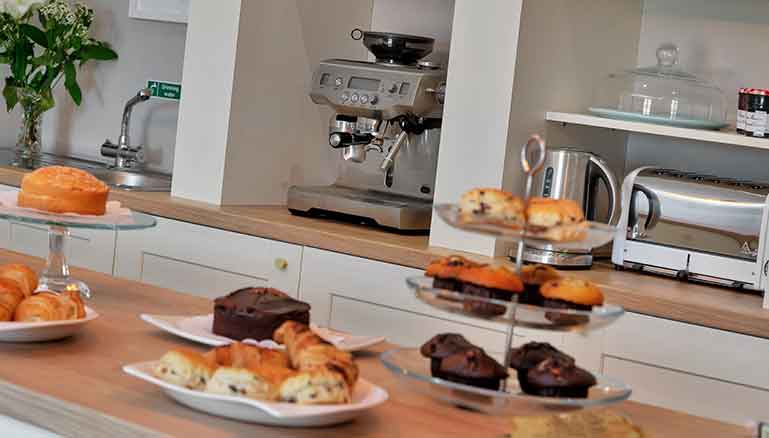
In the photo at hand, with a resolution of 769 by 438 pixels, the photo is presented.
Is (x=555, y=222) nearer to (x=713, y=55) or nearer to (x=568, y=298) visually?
(x=568, y=298)

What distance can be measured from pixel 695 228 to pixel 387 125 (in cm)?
98

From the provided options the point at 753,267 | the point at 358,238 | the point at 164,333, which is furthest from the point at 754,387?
the point at 164,333

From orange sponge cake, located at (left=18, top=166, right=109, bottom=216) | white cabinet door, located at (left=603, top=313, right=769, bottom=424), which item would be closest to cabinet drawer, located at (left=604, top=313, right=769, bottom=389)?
white cabinet door, located at (left=603, top=313, right=769, bottom=424)

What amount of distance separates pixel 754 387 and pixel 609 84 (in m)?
1.02

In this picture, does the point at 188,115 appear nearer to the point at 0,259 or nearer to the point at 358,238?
the point at 358,238

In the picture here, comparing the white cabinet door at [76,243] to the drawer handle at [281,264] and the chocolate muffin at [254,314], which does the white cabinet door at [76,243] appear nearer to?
the drawer handle at [281,264]

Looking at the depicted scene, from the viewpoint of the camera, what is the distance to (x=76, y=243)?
357cm

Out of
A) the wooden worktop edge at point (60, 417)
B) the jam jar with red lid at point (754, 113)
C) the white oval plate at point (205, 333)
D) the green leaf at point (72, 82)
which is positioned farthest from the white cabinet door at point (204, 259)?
the wooden worktop edge at point (60, 417)

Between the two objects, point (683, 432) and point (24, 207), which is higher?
point (24, 207)

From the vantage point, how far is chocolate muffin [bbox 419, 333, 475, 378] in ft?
4.49

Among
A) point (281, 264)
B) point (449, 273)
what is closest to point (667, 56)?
point (281, 264)

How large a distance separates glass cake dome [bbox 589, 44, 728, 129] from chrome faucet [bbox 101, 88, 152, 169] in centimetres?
163

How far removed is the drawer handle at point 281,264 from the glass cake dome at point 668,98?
2.80ft

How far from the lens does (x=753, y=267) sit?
2.79 meters
